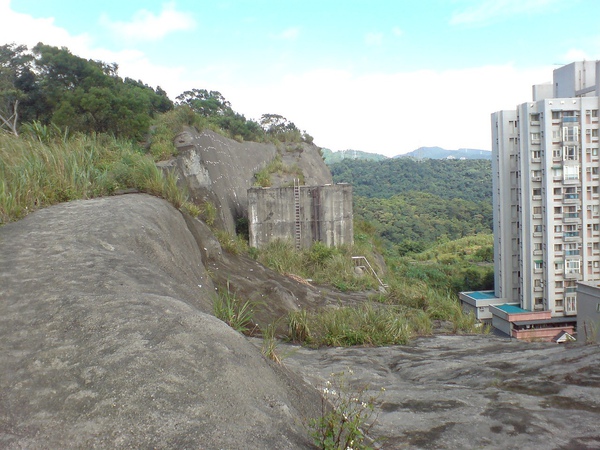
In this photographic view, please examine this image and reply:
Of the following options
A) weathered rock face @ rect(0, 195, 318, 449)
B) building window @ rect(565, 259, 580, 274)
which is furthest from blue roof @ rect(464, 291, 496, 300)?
weathered rock face @ rect(0, 195, 318, 449)

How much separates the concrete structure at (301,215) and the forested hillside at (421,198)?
14326mm

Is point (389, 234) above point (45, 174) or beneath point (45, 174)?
beneath

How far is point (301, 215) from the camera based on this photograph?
45.8 ft

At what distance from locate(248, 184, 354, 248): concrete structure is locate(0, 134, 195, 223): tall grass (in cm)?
590

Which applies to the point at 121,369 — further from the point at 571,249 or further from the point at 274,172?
the point at 571,249

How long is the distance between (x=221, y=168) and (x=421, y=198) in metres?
43.2

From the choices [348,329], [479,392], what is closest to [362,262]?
[348,329]

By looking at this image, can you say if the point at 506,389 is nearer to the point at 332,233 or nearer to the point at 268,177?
the point at 332,233

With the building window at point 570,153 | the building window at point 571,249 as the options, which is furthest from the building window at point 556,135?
the building window at point 571,249

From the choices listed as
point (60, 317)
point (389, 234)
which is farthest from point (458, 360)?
point (389, 234)

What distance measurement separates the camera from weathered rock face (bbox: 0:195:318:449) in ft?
6.46

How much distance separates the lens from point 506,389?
335 cm

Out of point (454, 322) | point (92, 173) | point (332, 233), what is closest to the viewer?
point (92, 173)

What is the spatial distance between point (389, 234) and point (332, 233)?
30.3 metres
